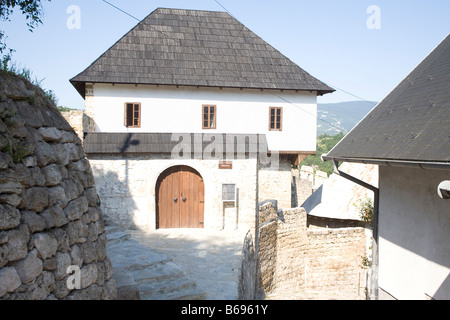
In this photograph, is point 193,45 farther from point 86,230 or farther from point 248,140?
point 86,230

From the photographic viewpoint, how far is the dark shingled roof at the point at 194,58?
15227 mm

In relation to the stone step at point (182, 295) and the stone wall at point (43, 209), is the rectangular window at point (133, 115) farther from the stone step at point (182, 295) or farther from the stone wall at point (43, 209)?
the stone wall at point (43, 209)

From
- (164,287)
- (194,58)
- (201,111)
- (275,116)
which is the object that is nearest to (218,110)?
(201,111)

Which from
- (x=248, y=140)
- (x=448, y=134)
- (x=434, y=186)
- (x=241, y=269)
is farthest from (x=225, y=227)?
(x=448, y=134)

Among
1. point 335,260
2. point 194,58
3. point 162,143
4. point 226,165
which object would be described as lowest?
point 335,260

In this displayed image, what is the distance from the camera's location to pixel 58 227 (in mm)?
3180

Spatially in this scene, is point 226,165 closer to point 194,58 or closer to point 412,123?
point 412,123

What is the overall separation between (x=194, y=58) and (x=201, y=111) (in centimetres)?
266

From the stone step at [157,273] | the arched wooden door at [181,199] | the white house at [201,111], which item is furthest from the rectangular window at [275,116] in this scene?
the stone step at [157,273]

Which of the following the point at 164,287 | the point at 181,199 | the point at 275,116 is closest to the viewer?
the point at 164,287

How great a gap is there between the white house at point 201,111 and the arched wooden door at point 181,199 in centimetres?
3

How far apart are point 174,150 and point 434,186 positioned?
269 inches

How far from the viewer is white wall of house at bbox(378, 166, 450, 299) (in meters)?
5.82

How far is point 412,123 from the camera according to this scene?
6016 mm
